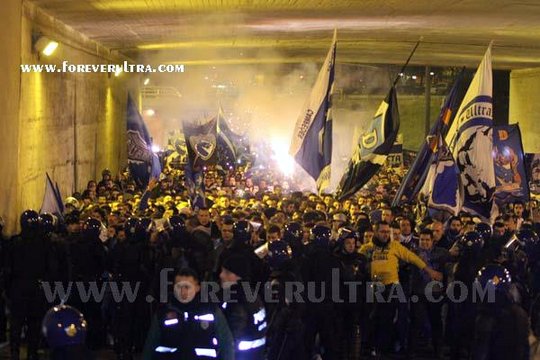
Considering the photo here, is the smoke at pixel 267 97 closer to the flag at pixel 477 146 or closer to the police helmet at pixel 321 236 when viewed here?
the flag at pixel 477 146

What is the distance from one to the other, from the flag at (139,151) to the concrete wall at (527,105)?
14985 mm

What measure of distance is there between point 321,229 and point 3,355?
389 centimetres

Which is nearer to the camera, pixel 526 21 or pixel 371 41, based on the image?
pixel 526 21

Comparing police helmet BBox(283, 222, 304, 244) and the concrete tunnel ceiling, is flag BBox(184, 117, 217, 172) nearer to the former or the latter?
the concrete tunnel ceiling

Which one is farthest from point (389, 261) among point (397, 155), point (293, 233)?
point (397, 155)

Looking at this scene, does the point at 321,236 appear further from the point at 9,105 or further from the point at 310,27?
the point at 310,27

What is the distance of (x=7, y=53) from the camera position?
1550 cm

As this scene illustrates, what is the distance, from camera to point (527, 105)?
3139cm

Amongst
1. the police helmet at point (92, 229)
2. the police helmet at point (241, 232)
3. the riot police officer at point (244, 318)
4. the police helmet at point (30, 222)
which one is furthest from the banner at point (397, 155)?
the riot police officer at point (244, 318)

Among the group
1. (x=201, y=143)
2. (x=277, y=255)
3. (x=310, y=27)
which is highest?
(x=310, y=27)

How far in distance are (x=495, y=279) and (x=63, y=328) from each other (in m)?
3.86

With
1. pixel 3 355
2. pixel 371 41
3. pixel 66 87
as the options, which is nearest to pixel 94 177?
pixel 66 87

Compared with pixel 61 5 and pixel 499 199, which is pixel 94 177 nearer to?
pixel 61 5

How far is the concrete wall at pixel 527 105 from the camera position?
100.0 ft
